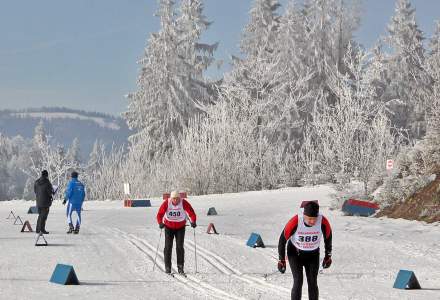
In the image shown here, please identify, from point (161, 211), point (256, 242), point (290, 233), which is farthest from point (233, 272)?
point (290, 233)

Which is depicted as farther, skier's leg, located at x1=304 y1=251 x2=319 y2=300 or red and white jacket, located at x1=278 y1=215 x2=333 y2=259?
skier's leg, located at x1=304 y1=251 x2=319 y2=300

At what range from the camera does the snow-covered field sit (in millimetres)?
11125

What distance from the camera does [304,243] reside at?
884 centimetres

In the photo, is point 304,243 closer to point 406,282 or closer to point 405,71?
point 406,282

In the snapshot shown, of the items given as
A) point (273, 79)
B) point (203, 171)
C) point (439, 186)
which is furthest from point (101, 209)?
point (273, 79)

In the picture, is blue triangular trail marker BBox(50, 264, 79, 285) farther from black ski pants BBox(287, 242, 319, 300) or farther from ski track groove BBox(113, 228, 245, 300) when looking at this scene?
black ski pants BBox(287, 242, 319, 300)

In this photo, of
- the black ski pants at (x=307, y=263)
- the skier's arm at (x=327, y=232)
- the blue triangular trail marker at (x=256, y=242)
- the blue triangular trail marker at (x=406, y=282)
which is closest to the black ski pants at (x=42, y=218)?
→ the blue triangular trail marker at (x=256, y=242)

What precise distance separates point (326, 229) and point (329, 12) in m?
45.5

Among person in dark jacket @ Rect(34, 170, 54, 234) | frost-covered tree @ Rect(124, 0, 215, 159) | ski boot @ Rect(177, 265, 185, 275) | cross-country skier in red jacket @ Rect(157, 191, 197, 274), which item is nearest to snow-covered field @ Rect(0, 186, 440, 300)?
ski boot @ Rect(177, 265, 185, 275)

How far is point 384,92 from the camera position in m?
54.4

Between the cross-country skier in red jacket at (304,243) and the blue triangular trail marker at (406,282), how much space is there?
10.0ft

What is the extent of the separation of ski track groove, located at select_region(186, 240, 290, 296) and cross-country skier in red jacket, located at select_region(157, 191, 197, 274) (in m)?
0.93

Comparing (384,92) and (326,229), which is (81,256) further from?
(384,92)

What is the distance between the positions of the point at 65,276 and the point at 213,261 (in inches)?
140
